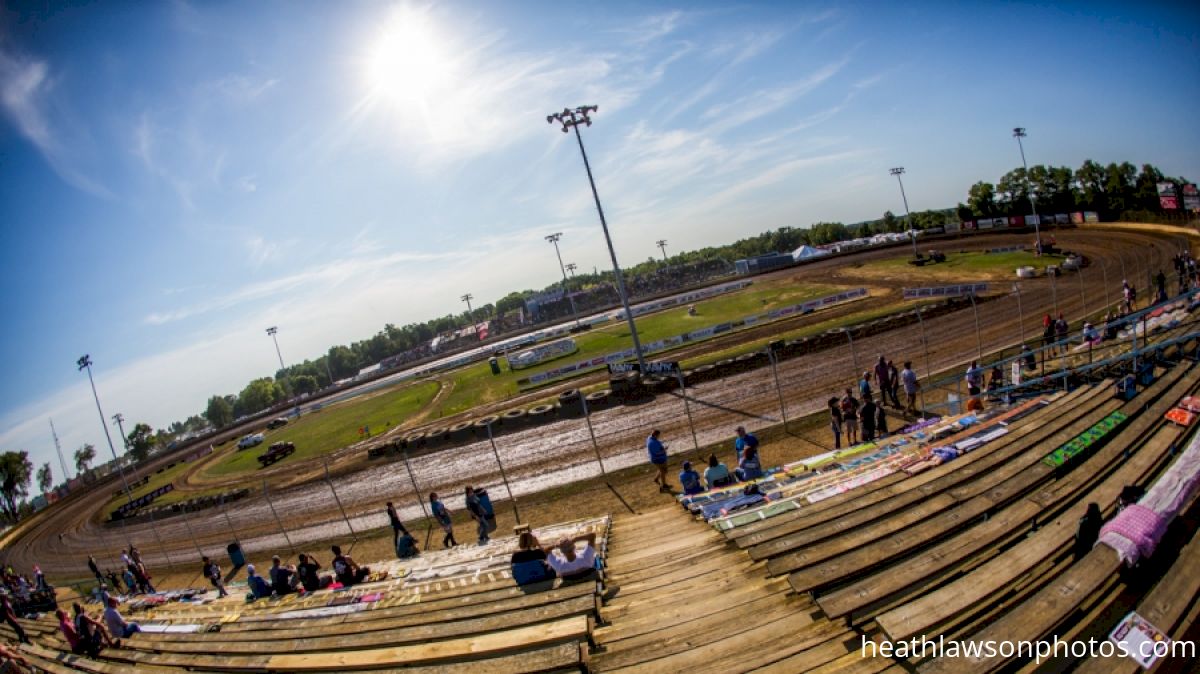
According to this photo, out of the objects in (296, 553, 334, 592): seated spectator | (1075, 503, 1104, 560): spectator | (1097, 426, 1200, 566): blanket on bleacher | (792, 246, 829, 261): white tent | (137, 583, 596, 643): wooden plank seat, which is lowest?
(296, 553, 334, 592): seated spectator

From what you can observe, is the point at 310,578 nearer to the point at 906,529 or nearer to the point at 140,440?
the point at 906,529

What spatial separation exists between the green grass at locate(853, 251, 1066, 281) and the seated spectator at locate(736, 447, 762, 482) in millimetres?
42513

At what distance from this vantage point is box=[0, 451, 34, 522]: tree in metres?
71.1

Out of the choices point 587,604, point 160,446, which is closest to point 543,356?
point 587,604

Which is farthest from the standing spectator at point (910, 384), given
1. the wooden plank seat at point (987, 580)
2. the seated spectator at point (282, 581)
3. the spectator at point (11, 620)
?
the spectator at point (11, 620)

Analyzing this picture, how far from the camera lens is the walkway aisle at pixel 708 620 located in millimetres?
5250

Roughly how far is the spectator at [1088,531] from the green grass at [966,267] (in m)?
46.7

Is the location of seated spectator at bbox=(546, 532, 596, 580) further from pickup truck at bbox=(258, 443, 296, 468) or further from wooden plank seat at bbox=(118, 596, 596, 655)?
pickup truck at bbox=(258, 443, 296, 468)

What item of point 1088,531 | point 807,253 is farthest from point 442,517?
point 807,253

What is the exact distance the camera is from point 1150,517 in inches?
216

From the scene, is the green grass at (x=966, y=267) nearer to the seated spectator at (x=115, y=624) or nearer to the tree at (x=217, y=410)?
the seated spectator at (x=115, y=624)

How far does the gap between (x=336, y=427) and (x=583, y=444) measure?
39841 millimetres

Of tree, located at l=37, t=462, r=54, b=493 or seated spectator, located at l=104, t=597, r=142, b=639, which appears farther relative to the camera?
tree, located at l=37, t=462, r=54, b=493

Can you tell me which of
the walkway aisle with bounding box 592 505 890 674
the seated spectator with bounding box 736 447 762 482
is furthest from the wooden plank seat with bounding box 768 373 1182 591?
the seated spectator with bounding box 736 447 762 482
